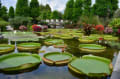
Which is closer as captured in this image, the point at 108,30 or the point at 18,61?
the point at 18,61

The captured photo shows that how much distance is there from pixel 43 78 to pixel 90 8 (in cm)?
2335

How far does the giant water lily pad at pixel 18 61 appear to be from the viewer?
9.83 ft

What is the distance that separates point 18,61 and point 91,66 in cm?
216

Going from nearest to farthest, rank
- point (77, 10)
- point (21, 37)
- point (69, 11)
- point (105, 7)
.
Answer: point (21, 37), point (105, 7), point (77, 10), point (69, 11)

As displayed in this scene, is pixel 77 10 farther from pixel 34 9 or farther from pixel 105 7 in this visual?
pixel 34 9

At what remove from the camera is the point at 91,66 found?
3160mm

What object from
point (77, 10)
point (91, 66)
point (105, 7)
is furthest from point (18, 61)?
point (77, 10)

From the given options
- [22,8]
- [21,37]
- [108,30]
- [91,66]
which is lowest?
[91,66]

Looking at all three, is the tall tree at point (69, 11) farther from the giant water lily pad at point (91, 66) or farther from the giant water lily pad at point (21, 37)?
the giant water lily pad at point (91, 66)

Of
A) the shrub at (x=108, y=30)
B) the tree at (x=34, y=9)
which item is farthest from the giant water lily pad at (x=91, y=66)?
the tree at (x=34, y=9)

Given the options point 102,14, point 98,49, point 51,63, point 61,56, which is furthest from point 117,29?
point 102,14

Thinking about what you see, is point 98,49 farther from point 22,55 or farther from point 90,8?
point 90,8

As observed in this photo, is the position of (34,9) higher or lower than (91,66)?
higher

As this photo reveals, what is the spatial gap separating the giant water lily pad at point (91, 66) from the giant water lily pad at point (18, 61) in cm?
112
